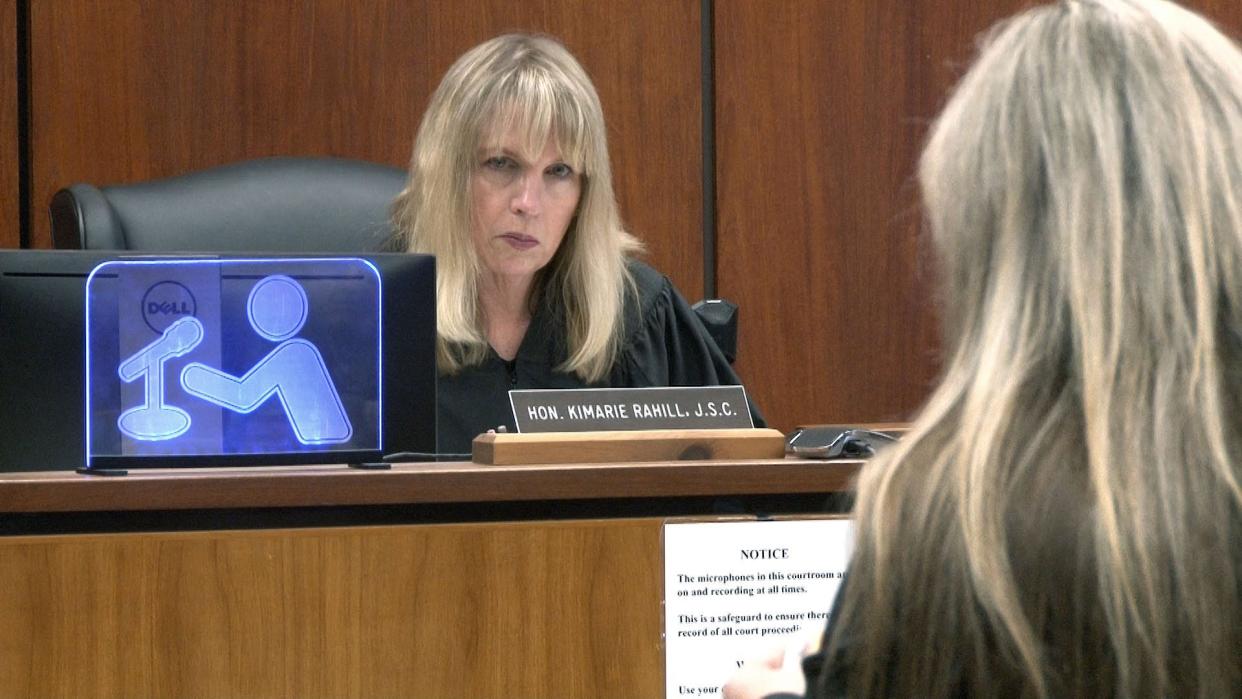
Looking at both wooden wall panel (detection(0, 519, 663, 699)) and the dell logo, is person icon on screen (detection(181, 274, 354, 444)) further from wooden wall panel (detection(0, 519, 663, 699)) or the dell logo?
wooden wall panel (detection(0, 519, 663, 699))

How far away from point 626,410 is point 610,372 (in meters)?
0.73

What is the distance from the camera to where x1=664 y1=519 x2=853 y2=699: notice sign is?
5.31 feet

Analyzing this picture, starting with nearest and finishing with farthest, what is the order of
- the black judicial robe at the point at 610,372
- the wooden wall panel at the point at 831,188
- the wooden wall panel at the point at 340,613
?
the wooden wall panel at the point at 340,613 < the black judicial robe at the point at 610,372 < the wooden wall panel at the point at 831,188

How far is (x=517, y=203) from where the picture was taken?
2494 mm

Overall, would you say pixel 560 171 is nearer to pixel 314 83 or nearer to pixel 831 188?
pixel 314 83

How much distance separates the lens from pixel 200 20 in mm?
3258

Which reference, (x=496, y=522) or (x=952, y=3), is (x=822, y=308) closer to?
(x=952, y=3)

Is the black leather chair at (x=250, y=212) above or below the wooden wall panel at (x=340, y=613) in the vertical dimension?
above

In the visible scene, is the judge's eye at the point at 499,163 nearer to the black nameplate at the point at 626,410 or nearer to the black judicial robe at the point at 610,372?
the black judicial robe at the point at 610,372

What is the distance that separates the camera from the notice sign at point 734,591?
1.62 m

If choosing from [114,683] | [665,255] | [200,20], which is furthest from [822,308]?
[114,683]

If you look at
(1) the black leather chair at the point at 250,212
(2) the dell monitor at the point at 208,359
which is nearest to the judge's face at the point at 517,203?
(1) the black leather chair at the point at 250,212

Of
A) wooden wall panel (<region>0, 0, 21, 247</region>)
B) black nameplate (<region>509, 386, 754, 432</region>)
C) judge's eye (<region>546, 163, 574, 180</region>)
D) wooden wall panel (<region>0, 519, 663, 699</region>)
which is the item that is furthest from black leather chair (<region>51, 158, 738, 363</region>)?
wooden wall panel (<region>0, 519, 663, 699</region>)

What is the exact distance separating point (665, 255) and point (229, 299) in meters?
1.76
